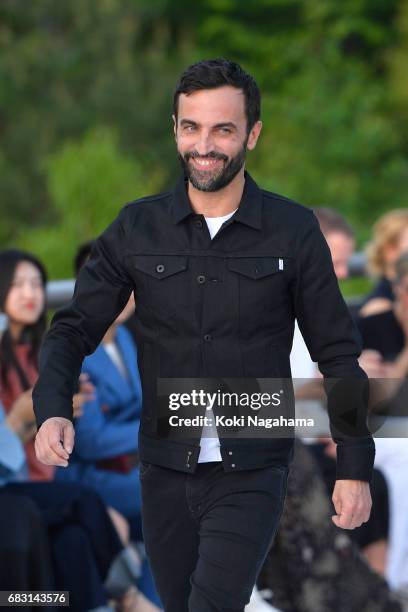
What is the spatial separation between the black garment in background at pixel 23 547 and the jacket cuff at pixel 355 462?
1.56m

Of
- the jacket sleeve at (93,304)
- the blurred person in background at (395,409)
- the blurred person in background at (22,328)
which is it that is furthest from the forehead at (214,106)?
the blurred person in background at (395,409)

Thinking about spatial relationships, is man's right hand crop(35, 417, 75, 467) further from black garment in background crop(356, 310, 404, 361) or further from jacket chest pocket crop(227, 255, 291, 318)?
black garment in background crop(356, 310, 404, 361)

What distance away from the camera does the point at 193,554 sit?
3.29 m

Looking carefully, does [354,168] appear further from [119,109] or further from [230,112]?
[230,112]

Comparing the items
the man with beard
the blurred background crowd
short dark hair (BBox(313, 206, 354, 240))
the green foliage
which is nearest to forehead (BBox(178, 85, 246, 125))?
the man with beard

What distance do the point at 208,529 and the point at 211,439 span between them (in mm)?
196

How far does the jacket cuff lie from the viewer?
319 centimetres

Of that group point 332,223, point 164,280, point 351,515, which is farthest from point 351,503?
point 332,223

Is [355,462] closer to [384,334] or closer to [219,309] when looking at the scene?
[219,309]

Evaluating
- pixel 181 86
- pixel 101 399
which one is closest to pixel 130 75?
pixel 101 399

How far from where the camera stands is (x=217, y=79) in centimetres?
317

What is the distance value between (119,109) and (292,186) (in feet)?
10.2

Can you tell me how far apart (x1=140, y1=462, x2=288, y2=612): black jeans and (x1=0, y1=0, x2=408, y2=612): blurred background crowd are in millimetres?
1289

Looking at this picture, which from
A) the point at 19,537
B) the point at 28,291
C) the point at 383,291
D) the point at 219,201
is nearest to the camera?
the point at 219,201
